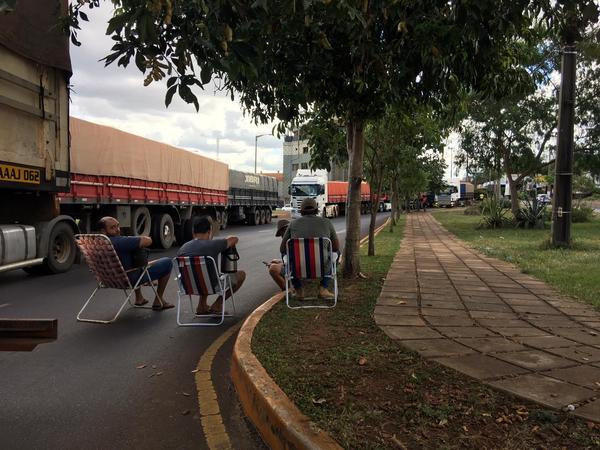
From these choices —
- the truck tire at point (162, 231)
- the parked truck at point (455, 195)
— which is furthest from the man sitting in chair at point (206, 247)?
the parked truck at point (455, 195)

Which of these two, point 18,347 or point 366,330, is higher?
point 18,347

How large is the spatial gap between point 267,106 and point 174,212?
9981mm

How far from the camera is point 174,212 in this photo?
1720 cm

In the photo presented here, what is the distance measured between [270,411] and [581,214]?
25.8 metres

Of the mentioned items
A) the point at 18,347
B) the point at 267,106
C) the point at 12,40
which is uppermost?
the point at 12,40

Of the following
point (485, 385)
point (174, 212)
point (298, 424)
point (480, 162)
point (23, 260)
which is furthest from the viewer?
point (480, 162)

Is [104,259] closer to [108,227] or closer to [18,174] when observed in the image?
[108,227]

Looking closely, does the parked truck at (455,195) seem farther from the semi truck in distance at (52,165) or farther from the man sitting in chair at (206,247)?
the man sitting in chair at (206,247)

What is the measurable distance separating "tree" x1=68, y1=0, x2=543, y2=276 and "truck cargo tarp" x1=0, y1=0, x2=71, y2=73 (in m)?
3.51

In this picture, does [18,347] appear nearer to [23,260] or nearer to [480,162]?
[23,260]

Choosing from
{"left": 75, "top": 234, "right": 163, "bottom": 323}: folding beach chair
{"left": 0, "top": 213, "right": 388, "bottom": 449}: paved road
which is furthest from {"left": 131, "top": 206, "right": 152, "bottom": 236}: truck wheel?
{"left": 75, "top": 234, "right": 163, "bottom": 323}: folding beach chair

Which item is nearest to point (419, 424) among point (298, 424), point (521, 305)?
point (298, 424)

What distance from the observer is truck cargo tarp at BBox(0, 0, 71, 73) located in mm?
8133

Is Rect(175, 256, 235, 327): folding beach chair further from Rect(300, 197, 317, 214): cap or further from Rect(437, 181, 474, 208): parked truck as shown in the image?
Rect(437, 181, 474, 208): parked truck
